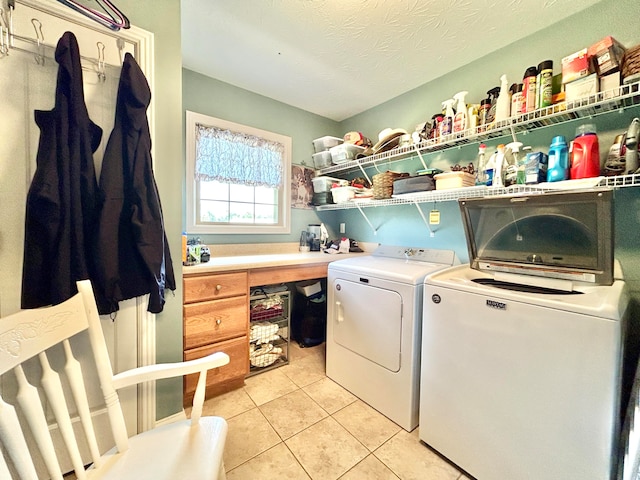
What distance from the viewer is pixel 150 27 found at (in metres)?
1.29

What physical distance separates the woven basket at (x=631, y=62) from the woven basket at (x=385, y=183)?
1.16 meters

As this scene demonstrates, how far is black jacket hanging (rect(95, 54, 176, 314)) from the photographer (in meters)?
1.11

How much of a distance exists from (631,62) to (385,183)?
4.37ft

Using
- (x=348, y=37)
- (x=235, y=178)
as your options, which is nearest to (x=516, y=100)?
(x=348, y=37)

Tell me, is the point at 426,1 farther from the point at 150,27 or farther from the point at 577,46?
the point at 150,27

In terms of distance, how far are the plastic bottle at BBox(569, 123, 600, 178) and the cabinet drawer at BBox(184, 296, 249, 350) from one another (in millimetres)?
2051

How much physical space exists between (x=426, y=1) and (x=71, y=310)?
2165 mm

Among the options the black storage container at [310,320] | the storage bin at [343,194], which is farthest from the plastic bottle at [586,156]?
the black storage container at [310,320]

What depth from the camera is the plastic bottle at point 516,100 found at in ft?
4.70

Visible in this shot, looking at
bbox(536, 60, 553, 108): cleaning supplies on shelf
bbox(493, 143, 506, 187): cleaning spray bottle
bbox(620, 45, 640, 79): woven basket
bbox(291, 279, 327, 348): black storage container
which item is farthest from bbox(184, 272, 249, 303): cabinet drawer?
bbox(620, 45, 640, 79): woven basket

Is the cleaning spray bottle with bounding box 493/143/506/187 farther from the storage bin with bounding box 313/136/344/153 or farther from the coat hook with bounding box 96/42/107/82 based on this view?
the coat hook with bounding box 96/42/107/82

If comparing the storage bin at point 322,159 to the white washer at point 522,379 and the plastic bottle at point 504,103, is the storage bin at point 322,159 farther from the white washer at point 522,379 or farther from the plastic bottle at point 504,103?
the white washer at point 522,379

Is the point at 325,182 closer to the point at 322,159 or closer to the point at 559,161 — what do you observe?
the point at 322,159

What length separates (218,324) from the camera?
5.52ft
